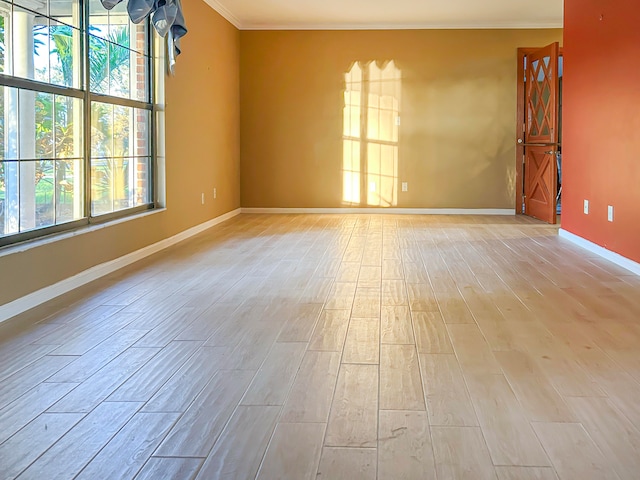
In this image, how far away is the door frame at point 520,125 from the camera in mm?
9422

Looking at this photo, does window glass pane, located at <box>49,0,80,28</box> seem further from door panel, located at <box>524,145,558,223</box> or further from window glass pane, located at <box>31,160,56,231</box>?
door panel, located at <box>524,145,558,223</box>

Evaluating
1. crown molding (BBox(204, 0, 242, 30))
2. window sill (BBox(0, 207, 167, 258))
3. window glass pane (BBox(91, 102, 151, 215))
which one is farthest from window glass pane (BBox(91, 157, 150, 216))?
crown molding (BBox(204, 0, 242, 30))

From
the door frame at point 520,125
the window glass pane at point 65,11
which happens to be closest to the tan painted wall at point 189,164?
the window glass pane at point 65,11

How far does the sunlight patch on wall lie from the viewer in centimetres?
966

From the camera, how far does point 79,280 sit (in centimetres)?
470

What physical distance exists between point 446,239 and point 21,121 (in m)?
4.27

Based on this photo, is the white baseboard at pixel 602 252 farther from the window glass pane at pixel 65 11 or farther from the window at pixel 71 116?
the window glass pane at pixel 65 11

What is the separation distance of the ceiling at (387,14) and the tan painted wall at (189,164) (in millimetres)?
353

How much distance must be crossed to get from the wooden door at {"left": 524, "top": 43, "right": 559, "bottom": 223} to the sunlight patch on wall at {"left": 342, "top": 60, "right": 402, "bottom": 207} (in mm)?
1686

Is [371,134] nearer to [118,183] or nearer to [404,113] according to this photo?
→ [404,113]

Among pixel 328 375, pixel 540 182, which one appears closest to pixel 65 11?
pixel 328 375

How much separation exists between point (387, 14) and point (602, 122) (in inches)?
143

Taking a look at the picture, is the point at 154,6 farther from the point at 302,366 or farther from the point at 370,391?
the point at 370,391

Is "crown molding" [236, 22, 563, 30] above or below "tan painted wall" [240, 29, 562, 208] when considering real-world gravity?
above
